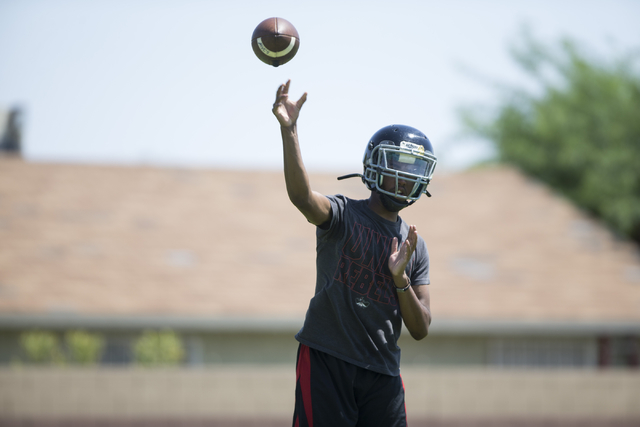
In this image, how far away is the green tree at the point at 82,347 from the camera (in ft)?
42.3

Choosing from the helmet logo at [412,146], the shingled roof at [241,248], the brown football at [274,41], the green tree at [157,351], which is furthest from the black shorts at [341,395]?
the shingled roof at [241,248]

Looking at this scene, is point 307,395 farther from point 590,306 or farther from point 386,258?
point 590,306

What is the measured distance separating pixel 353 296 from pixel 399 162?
2.38 feet

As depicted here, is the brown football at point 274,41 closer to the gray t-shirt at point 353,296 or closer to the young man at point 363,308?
the young man at point 363,308

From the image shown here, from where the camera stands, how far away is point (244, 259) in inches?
627

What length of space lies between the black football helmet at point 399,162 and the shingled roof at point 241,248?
406 inches

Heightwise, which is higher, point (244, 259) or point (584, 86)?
point (584, 86)

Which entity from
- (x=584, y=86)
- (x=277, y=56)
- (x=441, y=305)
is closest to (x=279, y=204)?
(x=441, y=305)

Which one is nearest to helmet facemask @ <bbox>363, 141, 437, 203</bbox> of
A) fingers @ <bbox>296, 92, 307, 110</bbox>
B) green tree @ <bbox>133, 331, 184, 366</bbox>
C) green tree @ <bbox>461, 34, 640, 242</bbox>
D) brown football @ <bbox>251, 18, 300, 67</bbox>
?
fingers @ <bbox>296, 92, 307, 110</bbox>

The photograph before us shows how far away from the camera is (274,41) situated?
3807 mm

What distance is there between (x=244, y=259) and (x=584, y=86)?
13096 mm

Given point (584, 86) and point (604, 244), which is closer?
point (604, 244)

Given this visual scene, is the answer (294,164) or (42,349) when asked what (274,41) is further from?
(42,349)

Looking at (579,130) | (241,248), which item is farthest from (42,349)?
(579,130)
